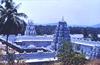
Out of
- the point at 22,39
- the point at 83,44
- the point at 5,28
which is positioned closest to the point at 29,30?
the point at 22,39

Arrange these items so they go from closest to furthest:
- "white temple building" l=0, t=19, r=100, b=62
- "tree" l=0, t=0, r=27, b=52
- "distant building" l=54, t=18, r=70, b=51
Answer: "white temple building" l=0, t=19, r=100, b=62
"tree" l=0, t=0, r=27, b=52
"distant building" l=54, t=18, r=70, b=51

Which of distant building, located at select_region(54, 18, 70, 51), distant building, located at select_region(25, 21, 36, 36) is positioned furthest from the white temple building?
distant building, located at select_region(25, 21, 36, 36)

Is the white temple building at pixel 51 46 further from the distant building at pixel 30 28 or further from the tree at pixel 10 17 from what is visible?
the distant building at pixel 30 28

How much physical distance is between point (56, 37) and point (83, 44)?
4.01 metres

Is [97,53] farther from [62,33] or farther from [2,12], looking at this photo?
[2,12]

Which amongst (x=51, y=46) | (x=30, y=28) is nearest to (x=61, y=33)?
(x=51, y=46)

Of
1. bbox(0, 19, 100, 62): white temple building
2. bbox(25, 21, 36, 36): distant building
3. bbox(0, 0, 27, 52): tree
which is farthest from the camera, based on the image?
A: bbox(25, 21, 36, 36): distant building

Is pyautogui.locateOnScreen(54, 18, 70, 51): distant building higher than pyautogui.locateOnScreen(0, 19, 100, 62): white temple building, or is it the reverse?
pyautogui.locateOnScreen(54, 18, 70, 51): distant building

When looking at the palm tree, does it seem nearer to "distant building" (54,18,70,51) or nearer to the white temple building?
the white temple building

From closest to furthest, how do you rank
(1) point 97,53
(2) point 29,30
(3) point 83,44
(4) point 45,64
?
(4) point 45,64 < (1) point 97,53 < (3) point 83,44 < (2) point 29,30

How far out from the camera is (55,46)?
98.2 ft

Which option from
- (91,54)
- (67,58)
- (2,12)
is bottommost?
(91,54)

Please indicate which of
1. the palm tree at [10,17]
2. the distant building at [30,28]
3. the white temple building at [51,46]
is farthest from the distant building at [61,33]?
the distant building at [30,28]

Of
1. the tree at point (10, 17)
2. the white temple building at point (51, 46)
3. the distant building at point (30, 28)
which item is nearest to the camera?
the white temple building at point (51, 46)
